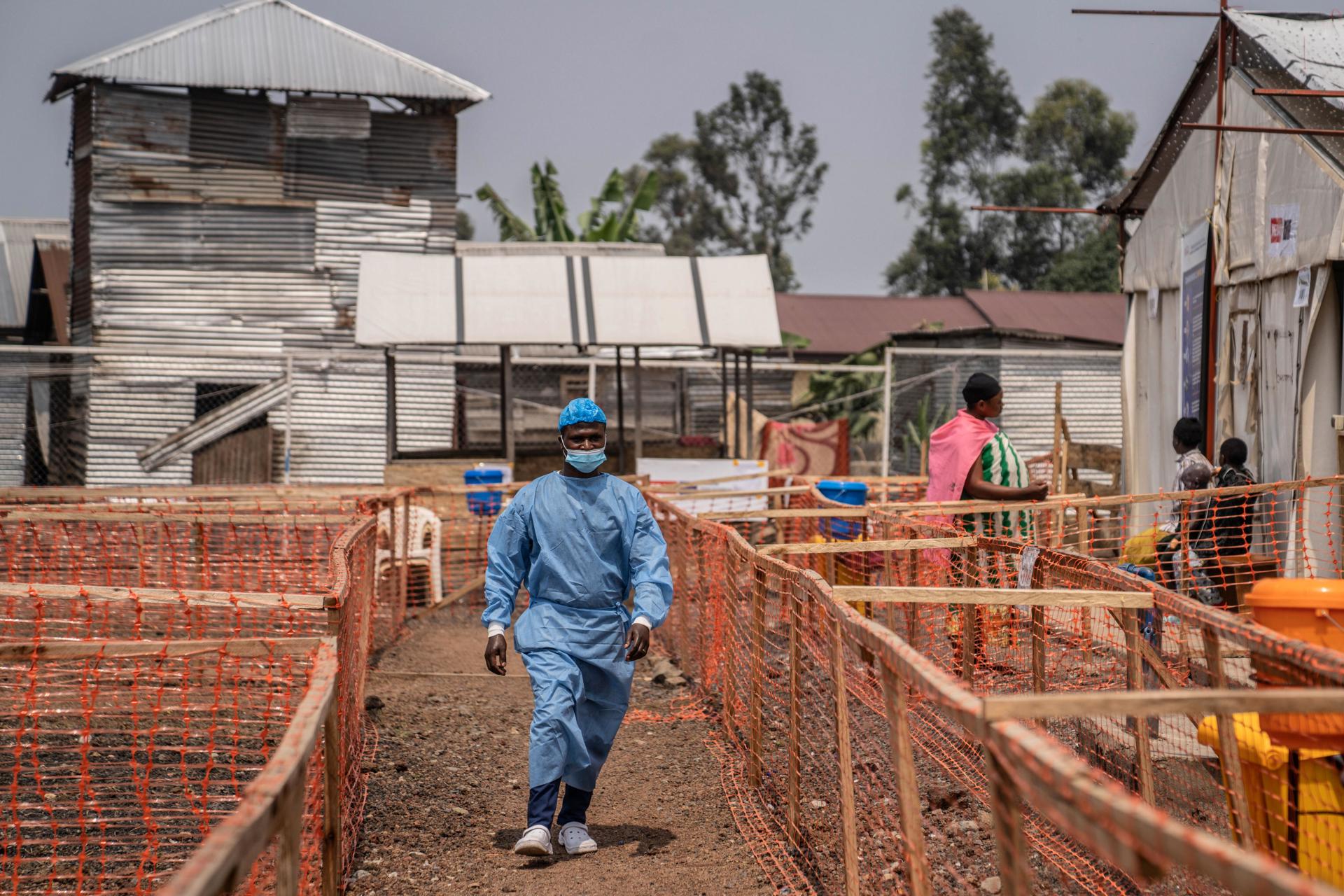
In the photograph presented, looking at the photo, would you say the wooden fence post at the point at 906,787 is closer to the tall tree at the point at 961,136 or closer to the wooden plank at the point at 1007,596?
the wooden plank at the point at 1007,596

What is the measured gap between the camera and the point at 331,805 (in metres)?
4.50

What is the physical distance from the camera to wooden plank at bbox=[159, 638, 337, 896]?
83.1 inches

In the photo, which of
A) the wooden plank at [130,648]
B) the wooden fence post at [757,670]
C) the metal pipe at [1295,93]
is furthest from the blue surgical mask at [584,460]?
the metal pipe at [1295,93]

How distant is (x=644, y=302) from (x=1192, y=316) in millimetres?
7208

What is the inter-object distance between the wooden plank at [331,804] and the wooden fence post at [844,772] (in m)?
1.59

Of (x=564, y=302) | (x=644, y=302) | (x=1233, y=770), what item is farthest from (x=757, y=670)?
(x=644, y=302)

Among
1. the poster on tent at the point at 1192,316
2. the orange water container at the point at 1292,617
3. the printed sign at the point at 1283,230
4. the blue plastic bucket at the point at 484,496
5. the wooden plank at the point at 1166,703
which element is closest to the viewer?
the wooden plank at the point at 1166,703

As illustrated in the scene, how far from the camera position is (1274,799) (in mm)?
3965

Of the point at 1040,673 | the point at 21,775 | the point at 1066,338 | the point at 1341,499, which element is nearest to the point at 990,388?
the point at 1341,499

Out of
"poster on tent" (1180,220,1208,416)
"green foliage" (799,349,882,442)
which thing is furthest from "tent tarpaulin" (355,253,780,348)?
"green foliage" (799,349,882,442)

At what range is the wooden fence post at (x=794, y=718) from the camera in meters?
5.26

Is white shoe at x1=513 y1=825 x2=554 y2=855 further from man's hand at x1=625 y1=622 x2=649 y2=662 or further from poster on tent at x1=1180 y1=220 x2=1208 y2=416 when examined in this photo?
poster on tent at x1=1180 y1=220 x2=1208 y2=416

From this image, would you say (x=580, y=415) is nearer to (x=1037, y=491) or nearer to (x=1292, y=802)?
(x=1292, y=802)

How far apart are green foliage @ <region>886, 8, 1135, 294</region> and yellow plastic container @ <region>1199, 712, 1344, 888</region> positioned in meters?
45.1
